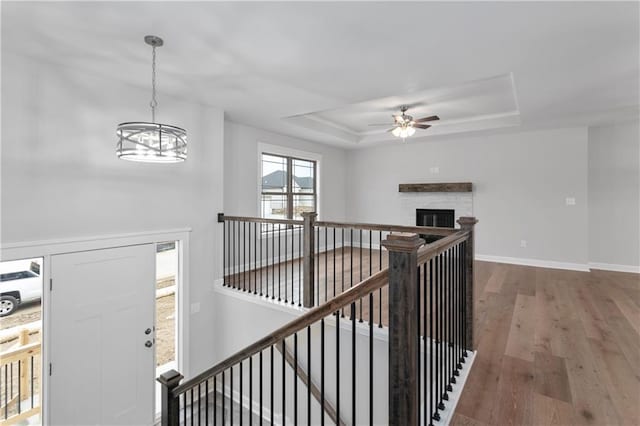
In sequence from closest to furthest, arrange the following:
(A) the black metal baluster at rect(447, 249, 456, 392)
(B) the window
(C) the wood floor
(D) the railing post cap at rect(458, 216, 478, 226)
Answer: (C) the wood floor, (A) the black metal baluster at rect(447, 249, 456, 392), (D) the railing post cap at rect(458, 216, 478, 226), (B) the window

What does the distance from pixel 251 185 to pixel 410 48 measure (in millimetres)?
3692

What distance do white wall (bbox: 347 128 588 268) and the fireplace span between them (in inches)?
11.2

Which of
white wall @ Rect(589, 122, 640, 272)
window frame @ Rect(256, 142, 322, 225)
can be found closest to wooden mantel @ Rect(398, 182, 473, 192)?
window frame @ Rect(256, 142, 322, 225)

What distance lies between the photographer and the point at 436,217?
22.4 feet

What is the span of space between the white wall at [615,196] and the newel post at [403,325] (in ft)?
20.6

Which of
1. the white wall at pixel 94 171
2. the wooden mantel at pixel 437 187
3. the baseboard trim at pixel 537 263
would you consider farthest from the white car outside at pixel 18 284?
the baseboard trim at pixel 537 263

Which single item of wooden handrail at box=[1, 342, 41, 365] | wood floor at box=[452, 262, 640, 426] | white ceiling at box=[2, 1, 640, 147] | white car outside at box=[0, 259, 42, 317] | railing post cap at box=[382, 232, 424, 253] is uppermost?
white ceiling at box=[2, 1, 640, 147]

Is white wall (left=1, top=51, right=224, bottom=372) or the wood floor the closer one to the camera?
the wood floor

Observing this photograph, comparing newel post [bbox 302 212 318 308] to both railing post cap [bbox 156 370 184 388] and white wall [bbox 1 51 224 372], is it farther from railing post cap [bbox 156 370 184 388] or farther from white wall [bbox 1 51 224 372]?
railing post cap [bbox 156 370 184 388]

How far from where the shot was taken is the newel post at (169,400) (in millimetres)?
2004

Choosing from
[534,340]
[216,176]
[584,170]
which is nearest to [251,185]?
[216,176]

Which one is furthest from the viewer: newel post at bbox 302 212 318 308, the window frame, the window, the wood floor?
the window

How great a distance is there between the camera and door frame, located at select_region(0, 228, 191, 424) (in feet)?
9.20

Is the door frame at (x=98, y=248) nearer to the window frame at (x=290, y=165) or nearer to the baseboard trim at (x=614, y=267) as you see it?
the window frame at (x=290, y=165)
